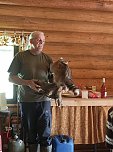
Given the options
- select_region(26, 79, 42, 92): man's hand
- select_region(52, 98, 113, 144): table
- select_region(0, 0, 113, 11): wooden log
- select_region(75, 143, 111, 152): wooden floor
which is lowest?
select_region(75, 143, 111, 152): wooden floor

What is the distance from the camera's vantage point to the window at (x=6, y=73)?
387 centimetres

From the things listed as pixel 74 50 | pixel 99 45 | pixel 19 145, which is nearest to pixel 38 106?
pixel 19 145

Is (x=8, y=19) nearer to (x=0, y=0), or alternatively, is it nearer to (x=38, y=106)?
(x=0, y=0)

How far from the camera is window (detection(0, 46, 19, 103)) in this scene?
3871mm

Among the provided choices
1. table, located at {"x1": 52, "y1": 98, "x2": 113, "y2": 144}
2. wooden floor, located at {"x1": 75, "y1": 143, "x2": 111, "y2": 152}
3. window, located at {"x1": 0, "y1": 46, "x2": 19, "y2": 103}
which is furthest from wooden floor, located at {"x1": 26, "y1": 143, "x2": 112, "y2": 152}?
window, located at {"x1": 0, "y1": 46, "x2": 19, "y2": 103}

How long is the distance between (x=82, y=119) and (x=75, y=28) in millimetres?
1203

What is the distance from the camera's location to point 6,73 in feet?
12.8

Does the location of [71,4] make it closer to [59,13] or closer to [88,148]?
[59,13]

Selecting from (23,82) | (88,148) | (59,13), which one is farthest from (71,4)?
(88,148)

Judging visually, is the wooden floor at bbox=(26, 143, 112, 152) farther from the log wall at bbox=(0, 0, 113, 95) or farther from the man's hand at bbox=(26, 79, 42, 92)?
the man's hand at bbox=(26, 79, 42, 92)

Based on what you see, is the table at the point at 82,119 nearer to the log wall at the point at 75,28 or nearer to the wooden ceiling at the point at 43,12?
the log wall at the point at 75,28

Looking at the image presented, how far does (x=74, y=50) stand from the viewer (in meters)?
4.14

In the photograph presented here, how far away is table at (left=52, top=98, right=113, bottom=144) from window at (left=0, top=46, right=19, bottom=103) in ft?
1.88

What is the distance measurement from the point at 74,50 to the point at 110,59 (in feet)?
1.84
